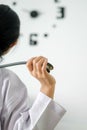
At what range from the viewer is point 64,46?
4.94ft

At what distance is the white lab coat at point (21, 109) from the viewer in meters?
0.89

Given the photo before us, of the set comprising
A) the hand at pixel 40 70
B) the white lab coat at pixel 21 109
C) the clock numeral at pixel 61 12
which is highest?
the clock numeral at pixel 61 12

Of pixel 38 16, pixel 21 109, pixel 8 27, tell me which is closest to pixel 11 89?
pixel 21 109

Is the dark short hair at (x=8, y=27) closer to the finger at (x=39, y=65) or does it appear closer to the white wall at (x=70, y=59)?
the finger at (x=39, y=65)

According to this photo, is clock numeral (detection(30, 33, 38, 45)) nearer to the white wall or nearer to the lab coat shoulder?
the white wall

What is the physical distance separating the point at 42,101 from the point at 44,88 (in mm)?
41

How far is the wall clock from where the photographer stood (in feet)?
5.04

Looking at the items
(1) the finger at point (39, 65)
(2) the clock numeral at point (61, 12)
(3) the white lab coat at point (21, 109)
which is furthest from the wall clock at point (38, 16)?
(1) the finger at point (39, 65)

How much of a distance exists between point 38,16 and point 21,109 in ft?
2.48

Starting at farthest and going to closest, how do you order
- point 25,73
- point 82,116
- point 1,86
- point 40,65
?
point 25,73, point 82,116, point 1,86, point 40,65

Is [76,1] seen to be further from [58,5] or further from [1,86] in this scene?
[1,86]

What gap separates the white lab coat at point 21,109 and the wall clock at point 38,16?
0.61 m

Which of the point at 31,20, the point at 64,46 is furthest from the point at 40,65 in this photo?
the point at 31,20

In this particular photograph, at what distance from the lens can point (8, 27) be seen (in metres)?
0.90
